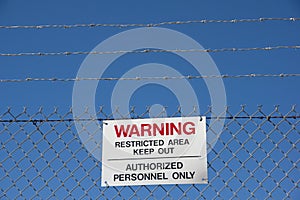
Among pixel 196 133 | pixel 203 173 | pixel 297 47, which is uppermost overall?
pixel 297 47

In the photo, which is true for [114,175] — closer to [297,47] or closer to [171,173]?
[171,173]

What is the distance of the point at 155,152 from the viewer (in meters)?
2.82

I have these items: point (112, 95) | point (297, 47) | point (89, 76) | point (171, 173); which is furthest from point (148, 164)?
point (297, 47)

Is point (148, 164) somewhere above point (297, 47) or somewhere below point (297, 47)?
below

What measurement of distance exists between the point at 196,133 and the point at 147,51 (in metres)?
0.69

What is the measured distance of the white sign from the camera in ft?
9.04

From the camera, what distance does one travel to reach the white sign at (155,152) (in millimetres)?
2756

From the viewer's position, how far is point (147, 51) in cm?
299

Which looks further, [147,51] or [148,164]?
[147,51]

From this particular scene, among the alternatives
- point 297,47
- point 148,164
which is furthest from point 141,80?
point 297,47

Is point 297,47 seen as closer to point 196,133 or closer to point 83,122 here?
point 196,133

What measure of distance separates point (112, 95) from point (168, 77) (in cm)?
41

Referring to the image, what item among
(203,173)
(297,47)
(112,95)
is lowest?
(203,173)

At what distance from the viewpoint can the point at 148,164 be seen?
2.79 metres
